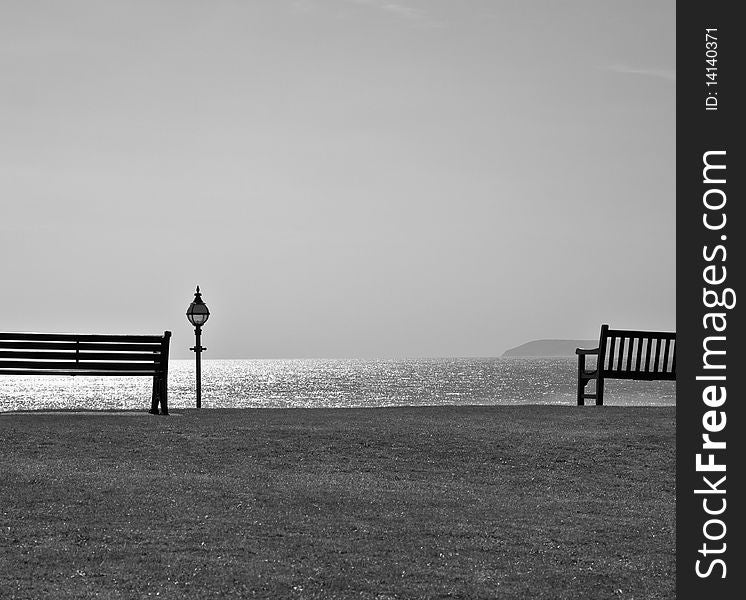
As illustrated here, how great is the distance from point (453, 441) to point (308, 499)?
157 inches

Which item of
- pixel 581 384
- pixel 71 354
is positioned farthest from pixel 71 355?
pixel 581 384

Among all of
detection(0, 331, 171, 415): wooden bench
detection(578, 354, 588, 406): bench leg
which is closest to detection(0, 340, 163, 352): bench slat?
detection(0, 331, 171, 415): wooden bench

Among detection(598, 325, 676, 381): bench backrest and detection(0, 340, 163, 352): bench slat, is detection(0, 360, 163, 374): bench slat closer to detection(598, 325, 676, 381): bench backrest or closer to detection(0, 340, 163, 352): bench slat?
detection(0, 340, 163, 352): bench slat

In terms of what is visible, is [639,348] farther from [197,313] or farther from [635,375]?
[197,313]

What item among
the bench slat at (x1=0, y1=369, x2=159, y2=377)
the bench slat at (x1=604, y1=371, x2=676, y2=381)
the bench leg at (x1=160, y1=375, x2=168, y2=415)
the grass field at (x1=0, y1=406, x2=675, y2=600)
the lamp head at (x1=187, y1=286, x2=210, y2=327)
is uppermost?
the lamp head at (x1=187, y1=286, x2=210, y2=327)

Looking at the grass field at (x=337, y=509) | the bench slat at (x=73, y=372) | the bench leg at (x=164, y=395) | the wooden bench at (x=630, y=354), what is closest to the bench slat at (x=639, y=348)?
the wooden bench at (x=630, y=354)

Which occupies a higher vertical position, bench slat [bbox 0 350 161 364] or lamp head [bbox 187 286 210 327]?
lamp head [bbox 187 286 210 327]

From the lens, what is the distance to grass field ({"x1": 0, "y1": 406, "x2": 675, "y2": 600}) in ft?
22.9

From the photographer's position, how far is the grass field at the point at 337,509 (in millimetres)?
6965

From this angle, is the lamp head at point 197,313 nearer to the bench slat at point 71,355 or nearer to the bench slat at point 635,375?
the bench slat at point 71,355

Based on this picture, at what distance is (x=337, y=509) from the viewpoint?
30.1 ft

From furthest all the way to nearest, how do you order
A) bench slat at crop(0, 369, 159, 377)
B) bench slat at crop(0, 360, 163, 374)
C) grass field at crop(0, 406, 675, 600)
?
bench slat at crop(0, 360, 163, 374), bench slat at crop(0, 369, 159, 377), grass field at crop(0, 406, 675, 600)

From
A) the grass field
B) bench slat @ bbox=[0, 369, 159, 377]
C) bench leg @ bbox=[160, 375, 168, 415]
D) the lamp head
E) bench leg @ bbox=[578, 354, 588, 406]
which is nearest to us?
the grass field
